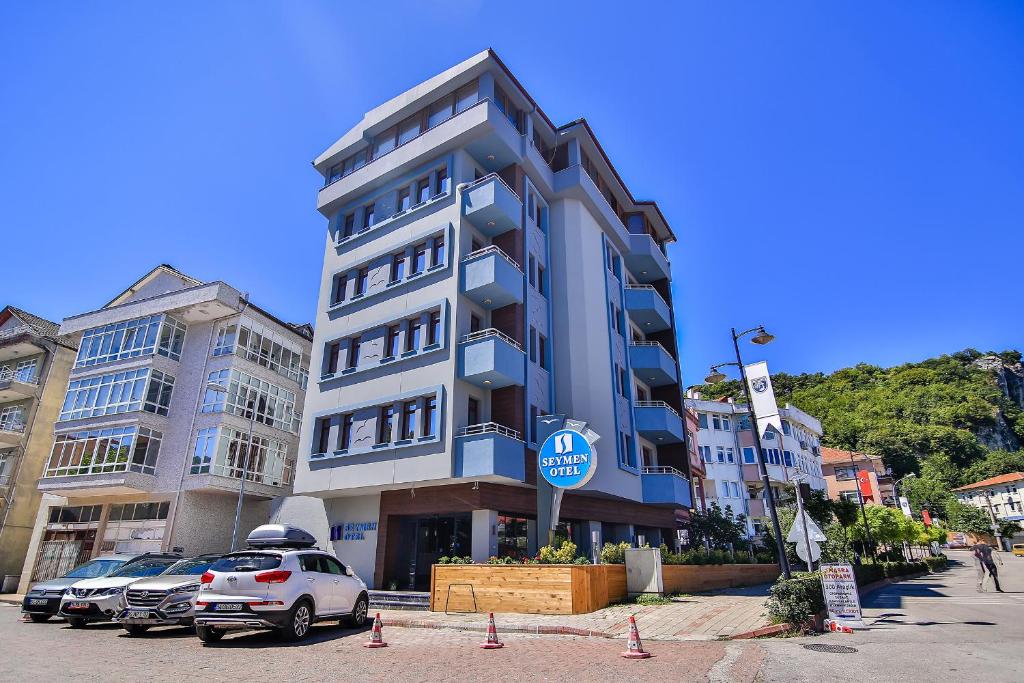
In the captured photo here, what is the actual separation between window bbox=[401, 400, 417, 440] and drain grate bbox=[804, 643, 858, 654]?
1527 centimetres

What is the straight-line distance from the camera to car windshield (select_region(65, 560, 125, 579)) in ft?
54.1

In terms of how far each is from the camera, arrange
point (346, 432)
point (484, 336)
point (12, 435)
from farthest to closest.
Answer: point (12, 435), point (346, 432), point (484, 336)

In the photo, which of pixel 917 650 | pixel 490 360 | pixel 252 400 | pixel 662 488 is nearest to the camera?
pixel 917 650

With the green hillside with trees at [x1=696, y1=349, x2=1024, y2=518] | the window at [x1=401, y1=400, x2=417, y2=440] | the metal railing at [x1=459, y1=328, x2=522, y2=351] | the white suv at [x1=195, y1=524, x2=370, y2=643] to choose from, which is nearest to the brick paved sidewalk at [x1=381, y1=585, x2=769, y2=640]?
the white suv at [x1=195, y1=524, x2=370, y2=643]

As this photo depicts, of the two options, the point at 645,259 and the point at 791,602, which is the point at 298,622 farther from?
the point at 645,259

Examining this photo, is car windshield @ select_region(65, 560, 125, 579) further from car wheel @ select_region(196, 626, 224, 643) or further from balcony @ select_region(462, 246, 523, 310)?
balcony @ select_region(462, 246, 523, 310)

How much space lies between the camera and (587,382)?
26391mm

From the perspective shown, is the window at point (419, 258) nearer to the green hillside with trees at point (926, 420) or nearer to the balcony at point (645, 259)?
the balcony at point (645, 259)

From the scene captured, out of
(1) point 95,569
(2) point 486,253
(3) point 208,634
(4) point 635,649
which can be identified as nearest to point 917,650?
(4) point 635,649

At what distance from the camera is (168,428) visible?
32.0 metres

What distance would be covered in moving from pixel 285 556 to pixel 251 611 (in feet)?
3.87

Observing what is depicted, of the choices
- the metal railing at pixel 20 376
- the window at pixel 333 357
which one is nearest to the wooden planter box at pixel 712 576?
the window at pixel 333 357

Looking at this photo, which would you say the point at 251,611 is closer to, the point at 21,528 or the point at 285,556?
the point at 285,556

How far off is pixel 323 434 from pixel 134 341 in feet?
55.6
